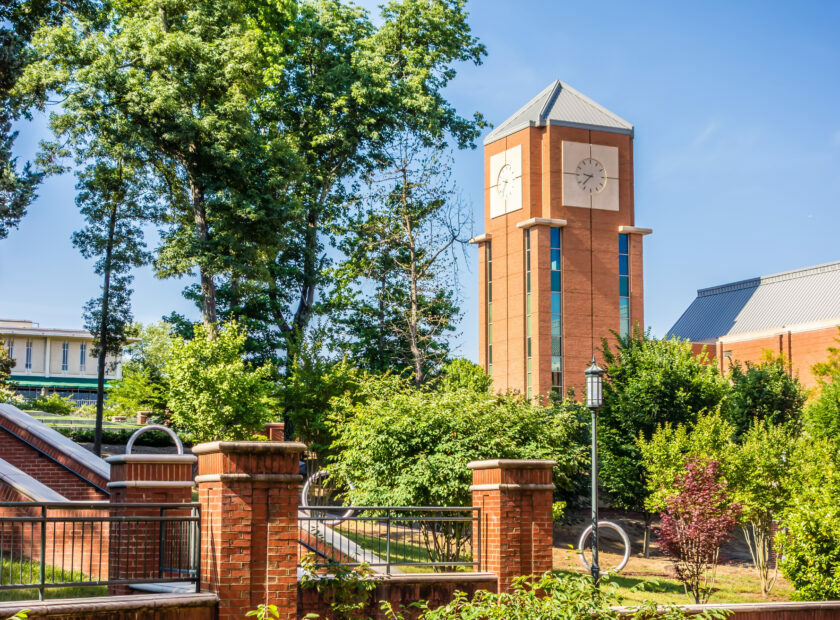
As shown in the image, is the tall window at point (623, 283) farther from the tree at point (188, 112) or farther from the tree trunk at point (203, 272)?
the tree trunk at point (203, 272)

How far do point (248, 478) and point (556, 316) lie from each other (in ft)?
144

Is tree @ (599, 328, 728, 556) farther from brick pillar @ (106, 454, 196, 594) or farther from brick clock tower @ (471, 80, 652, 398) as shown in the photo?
brick pillar @ (106, 454, 196, 594)

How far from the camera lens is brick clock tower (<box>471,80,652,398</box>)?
52.1 metres

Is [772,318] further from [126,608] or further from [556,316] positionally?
[126,608]

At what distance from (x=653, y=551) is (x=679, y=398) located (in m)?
5.40

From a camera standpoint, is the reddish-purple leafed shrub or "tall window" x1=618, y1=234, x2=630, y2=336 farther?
"tall window" x1=618, y1=234, x2=630, y2=336

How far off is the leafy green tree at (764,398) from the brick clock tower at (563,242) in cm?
1267

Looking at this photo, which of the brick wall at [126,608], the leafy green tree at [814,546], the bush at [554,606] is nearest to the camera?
the brick wall at [126,608]

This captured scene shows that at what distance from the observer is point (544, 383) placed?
170 ft

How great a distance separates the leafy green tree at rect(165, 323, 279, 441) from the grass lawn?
990 cm

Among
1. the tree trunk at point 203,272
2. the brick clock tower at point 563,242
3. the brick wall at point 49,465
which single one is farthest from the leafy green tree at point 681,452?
the brick clock tower at point 563,242

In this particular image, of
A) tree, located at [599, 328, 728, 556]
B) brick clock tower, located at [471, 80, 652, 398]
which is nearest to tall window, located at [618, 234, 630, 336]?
brick clock tower, located at [471, 80, 652, 398]

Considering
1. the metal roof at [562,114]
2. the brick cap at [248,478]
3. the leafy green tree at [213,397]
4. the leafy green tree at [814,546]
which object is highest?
the metal roof at [562,114]

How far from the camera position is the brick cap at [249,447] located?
9.37 metres
